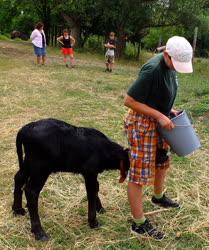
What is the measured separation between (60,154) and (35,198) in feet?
1.45

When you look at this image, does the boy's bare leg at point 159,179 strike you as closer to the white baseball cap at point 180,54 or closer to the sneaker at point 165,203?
the sneaker at point 165,203

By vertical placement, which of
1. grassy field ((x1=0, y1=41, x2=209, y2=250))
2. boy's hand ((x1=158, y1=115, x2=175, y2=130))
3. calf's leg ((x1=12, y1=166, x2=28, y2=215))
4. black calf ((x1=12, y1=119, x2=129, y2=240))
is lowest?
grassy field ((x1=0, y1=41, x2=209, y2=250))

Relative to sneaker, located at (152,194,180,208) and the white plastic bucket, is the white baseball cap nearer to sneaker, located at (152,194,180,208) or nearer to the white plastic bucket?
the white plastic bucket

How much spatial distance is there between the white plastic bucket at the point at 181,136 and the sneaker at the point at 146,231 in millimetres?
724

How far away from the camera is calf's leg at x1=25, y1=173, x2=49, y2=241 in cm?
361

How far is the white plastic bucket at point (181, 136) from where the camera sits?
345cm

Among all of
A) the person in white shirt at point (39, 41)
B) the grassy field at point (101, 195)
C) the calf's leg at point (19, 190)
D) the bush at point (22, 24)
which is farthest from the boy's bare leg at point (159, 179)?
the bush at point (22, 24)

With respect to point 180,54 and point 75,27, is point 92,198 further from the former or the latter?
point 75,27

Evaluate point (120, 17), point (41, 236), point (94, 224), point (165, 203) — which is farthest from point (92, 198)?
point (120, 17)

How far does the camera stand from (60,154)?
11.6 ft

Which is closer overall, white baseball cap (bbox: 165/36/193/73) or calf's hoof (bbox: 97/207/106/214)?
white baseball cap (bbox: 165/36/193/73)

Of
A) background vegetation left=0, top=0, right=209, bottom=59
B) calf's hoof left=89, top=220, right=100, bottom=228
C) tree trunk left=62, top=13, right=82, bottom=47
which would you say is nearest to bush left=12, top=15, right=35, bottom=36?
background vegetation left=0, top=0, right=209, bottom=59

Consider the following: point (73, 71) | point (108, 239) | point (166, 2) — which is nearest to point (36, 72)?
point (73, 71)

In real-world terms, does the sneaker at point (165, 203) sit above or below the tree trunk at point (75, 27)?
below
